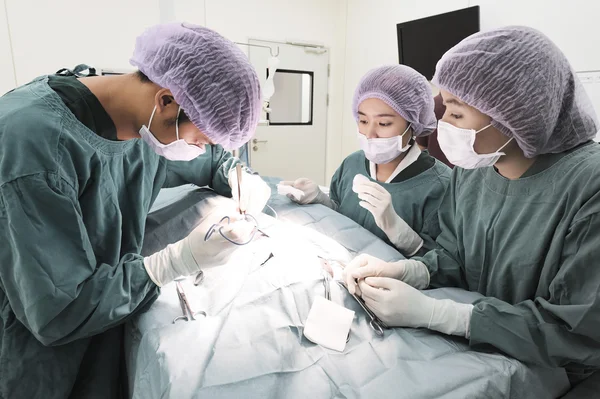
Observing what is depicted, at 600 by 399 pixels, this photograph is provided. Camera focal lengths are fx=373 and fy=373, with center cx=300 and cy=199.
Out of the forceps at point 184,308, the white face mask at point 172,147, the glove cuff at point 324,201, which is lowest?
the glove cuff at point 324,201

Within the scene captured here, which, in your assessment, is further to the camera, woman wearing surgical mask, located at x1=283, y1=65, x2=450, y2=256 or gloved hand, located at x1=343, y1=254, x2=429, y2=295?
woman wearing surgical mask, located at x1=283, y1=65, x2=450, y2=256

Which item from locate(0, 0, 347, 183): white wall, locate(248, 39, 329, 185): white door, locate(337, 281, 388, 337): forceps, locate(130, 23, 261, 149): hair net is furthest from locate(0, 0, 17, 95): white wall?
locate(337, 281, 388, 337): forceps

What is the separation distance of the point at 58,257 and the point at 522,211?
49.2 inches

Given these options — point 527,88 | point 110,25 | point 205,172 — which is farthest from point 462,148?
point 110,25

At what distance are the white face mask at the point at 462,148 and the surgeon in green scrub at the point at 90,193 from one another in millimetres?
608

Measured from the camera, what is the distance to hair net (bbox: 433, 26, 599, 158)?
38.8 inches

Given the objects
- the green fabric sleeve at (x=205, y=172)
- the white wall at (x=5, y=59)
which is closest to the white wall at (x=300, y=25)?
the white wall at (x=5, y=59)

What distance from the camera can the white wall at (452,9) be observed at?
243cm

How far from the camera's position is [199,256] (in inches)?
44.1

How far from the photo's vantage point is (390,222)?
159 cm

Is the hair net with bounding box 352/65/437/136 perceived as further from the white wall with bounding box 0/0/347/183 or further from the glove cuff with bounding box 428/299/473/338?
the white wall with bounding box 0/0/347/183

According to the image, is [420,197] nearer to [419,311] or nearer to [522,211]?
[522,211]

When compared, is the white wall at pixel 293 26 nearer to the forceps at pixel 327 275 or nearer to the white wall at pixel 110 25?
the white wall at pixel 110 25

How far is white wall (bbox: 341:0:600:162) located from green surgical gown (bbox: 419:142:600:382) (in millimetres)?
1930
